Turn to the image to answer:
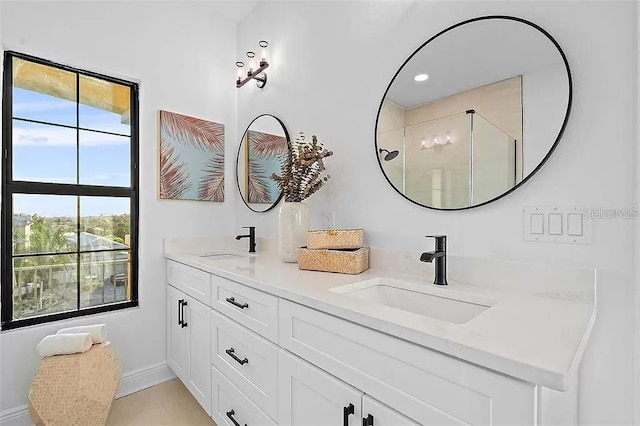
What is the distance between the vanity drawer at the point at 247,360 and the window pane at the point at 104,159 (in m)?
1.18

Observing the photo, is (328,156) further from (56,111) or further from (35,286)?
(35,286)

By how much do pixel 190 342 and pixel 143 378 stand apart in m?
0.60

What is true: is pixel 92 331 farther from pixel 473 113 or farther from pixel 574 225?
pixel 574 225

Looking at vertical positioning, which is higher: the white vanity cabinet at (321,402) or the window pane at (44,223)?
the window pane at (44,223)

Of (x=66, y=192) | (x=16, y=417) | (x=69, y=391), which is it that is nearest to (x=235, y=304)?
(x=69, y=391)

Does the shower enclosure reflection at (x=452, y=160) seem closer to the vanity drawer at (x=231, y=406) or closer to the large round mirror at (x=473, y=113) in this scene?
the large round mirror at (x=473, y=113)

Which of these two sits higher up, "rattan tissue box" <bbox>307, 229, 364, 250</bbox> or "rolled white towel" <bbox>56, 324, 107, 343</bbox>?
"rattan tissue box" <bbox>307, 229, 364, 250</bbox>

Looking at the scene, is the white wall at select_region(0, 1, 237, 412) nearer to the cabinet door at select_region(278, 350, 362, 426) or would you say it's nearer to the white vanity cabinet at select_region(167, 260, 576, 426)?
the white vanity cabinet at select_region(167, 260, 576, 426)

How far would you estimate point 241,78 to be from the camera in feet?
8.82

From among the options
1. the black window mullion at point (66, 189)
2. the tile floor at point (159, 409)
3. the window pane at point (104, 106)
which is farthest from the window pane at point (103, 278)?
the window pane at point (104, 106)

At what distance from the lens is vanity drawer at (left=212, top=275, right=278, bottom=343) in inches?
50.4

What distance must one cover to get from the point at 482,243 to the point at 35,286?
2.35m

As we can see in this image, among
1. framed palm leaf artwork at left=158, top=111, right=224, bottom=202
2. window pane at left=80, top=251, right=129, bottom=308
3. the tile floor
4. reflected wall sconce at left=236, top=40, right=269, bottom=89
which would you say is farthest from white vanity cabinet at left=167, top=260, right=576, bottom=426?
reflected wall sconce at left=236, top=40, right=269, bottom=89

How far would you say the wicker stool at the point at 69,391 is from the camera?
1.67 metres
